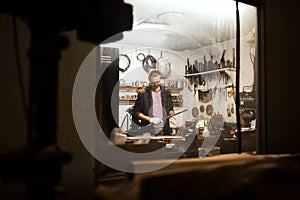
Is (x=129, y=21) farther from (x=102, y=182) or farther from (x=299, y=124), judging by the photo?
(x=299, y=124)

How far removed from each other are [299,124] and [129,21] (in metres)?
0.79

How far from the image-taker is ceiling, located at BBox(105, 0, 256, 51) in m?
0.92

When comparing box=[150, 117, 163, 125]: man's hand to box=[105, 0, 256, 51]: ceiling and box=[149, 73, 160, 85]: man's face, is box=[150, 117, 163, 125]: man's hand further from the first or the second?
box=[105, 0, 256, 51]: ceiling

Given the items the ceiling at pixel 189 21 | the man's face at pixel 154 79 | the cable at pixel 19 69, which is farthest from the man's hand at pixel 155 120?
the cable at pixel 19 69

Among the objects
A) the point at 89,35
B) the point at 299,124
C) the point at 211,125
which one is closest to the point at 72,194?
the point at 89,35

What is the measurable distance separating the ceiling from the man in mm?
188

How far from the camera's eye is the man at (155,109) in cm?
109

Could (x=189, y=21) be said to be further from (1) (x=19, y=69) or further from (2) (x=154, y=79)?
(1) (x=19, y=69)

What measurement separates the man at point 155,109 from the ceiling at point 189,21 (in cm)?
19

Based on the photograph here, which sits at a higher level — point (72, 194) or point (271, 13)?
point (271, 13)

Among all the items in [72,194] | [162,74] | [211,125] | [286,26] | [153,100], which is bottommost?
[72,194]

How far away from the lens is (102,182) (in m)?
0.69

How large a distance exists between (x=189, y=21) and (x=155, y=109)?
369mm

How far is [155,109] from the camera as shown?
1.11m
